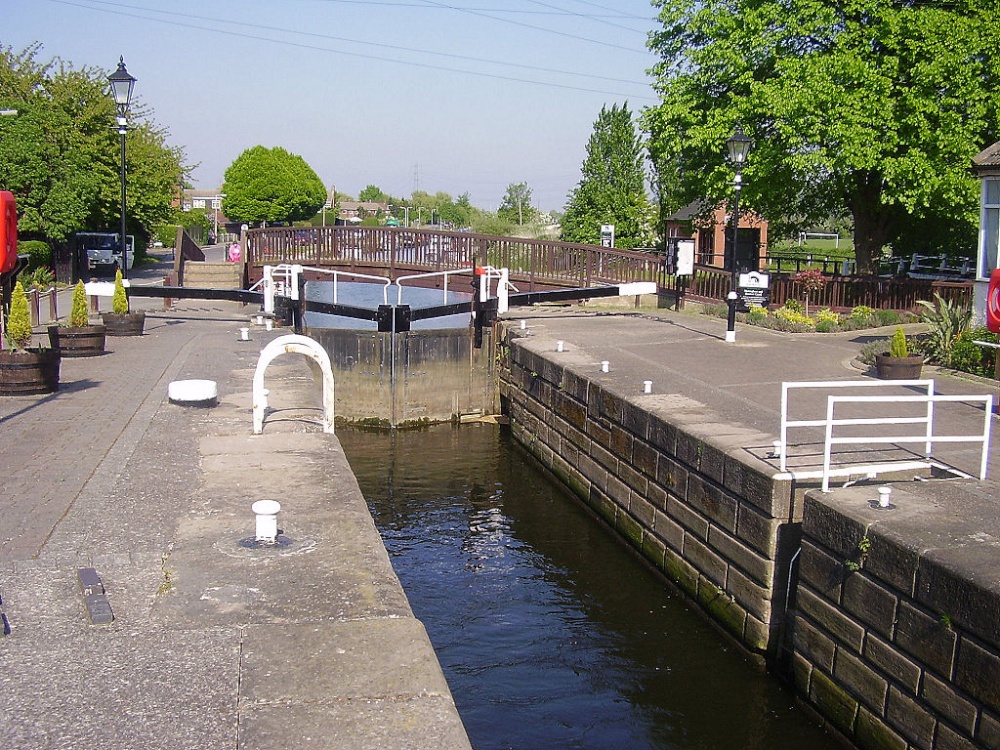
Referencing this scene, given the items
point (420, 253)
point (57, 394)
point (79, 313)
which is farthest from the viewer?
point (420, 253)

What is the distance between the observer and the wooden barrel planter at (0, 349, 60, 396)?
12.4 m

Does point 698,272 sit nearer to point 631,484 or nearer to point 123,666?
point 631,484

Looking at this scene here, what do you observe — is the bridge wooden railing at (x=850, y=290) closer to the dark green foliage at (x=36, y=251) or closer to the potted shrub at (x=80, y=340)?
the potted shrub at (x=80, y=340)

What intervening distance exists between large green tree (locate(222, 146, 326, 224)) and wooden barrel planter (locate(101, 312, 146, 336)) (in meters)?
77.8

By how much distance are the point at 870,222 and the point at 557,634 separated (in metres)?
18.1

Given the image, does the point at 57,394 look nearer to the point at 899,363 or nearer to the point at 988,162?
the point at 899,363

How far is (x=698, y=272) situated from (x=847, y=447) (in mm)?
14871

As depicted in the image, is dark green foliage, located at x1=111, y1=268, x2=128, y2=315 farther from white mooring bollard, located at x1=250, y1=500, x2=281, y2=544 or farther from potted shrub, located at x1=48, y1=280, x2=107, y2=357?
white mooring bollard, located at x1=250, y1=500, x2=281, y2=544

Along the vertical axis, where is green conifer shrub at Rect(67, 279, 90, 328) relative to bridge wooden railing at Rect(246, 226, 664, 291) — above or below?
below

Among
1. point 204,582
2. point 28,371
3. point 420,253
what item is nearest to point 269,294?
point 28,371

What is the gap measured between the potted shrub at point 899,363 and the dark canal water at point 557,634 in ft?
14.4

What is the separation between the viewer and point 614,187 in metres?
49.4

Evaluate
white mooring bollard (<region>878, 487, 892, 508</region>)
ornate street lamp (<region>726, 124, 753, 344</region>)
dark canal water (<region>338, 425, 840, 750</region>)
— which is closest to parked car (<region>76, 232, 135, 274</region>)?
ornate street lamp (<region>726, 124, 753, 344</region>)

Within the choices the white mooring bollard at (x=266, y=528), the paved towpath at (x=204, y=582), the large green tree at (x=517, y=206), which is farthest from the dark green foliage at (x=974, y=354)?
the large green tree at (x=517, y=206)
